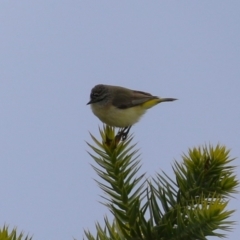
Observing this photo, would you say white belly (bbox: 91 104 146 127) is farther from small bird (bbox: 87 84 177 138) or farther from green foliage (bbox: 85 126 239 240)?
green foliage (bbox: 85 126 239 240)

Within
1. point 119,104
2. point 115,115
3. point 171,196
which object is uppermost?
point 119,104

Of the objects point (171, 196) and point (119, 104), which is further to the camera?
point (119, 104)

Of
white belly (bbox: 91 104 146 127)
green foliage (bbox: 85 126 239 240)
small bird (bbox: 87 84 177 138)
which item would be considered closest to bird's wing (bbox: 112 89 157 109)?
small bird (bbox: 87 84 177 138)

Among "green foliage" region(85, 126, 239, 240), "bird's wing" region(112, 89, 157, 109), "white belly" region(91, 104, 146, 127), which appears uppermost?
"bird's wing" region(112, 89, 157, 109)

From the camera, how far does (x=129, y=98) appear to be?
9562mm

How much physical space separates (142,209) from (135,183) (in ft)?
0.98

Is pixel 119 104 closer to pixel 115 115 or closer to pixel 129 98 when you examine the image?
pixel 129 98

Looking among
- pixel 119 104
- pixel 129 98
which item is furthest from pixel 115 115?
pixel 129 98

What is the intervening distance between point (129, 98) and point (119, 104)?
0.28 m

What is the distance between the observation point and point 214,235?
3336 mm

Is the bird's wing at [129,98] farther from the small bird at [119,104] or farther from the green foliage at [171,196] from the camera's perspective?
the green foliage at [171,196]

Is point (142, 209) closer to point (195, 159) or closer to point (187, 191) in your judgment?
point (187, 191)

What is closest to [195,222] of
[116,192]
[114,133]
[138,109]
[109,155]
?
[116,192]

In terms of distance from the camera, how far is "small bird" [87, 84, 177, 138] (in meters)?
8.82
